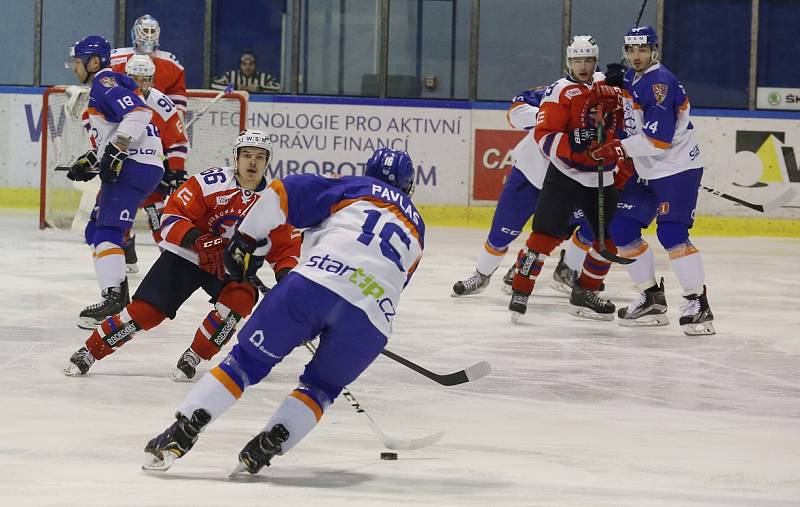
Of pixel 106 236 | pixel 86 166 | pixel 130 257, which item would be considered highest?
pixel 86 166

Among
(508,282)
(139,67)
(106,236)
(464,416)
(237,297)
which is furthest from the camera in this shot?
(508,282)

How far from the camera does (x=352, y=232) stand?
3279mm

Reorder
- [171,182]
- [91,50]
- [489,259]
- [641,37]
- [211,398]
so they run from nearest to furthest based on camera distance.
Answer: [211,398]
[91,50]
[641,37]
[489,259]
[171,182]

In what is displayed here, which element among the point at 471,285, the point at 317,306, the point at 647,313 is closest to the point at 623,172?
the point at 647,313

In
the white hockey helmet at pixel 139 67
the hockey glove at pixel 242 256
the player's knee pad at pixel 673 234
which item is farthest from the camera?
the white hockey helmet at pixel 139 67

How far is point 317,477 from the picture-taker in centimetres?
326

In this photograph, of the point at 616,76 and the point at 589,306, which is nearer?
the point at 616,76

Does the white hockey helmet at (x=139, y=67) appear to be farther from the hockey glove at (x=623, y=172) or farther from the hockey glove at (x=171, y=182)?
the hockey glove at (x=623, y=172)

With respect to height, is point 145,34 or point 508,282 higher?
point 145,34

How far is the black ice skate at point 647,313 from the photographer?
20.7 feet

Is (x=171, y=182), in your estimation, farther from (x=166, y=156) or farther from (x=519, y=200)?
(x=519, y=200)

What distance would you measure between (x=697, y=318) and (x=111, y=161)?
2.57 metres

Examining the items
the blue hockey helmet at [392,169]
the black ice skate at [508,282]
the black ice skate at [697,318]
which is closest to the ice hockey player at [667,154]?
the black ice skate at [697,318]

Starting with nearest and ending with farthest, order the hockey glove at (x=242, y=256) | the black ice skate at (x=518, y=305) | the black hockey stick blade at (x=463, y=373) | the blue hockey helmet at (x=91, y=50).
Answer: the hockey glove at (x=242, y=256) → the black hockey stick blade at (x=463, y=373) → the blue hockey helmet at (x=91, y=50) → the black ice skate at (x=518, y=305)
